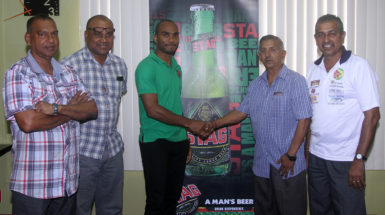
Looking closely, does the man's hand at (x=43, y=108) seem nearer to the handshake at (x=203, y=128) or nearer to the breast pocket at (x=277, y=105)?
the handshake at (x=203, y=128)

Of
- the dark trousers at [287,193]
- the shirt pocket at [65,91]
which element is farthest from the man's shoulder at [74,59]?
the dark trousers at [287,193]

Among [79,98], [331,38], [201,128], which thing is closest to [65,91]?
[79,98]

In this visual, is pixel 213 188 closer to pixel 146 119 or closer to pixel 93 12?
pixel 146 119

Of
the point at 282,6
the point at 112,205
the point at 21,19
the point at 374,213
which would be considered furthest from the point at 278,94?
the point at 21,19

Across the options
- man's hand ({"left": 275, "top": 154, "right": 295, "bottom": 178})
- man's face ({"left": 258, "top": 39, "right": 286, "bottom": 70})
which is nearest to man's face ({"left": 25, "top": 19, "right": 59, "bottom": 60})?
man's face ({"left": 258, "top": 39, "right": 286, "bottom": 70})

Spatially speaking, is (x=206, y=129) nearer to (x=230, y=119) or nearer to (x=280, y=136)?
(x=230, y=119)

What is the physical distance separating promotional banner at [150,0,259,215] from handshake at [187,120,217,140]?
93mm

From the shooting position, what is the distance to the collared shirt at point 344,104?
2262 millimetres

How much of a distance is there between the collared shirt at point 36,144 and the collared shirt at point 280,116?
144 centimetres

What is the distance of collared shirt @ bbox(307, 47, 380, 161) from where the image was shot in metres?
2.26

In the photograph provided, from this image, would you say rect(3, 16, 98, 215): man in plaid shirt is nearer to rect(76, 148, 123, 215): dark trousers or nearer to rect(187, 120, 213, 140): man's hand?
rect(76, 148, 123, 215): dark trousers

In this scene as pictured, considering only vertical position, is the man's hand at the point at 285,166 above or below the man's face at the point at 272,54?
below

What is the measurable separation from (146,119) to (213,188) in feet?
3.63

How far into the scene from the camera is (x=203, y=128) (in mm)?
3117
